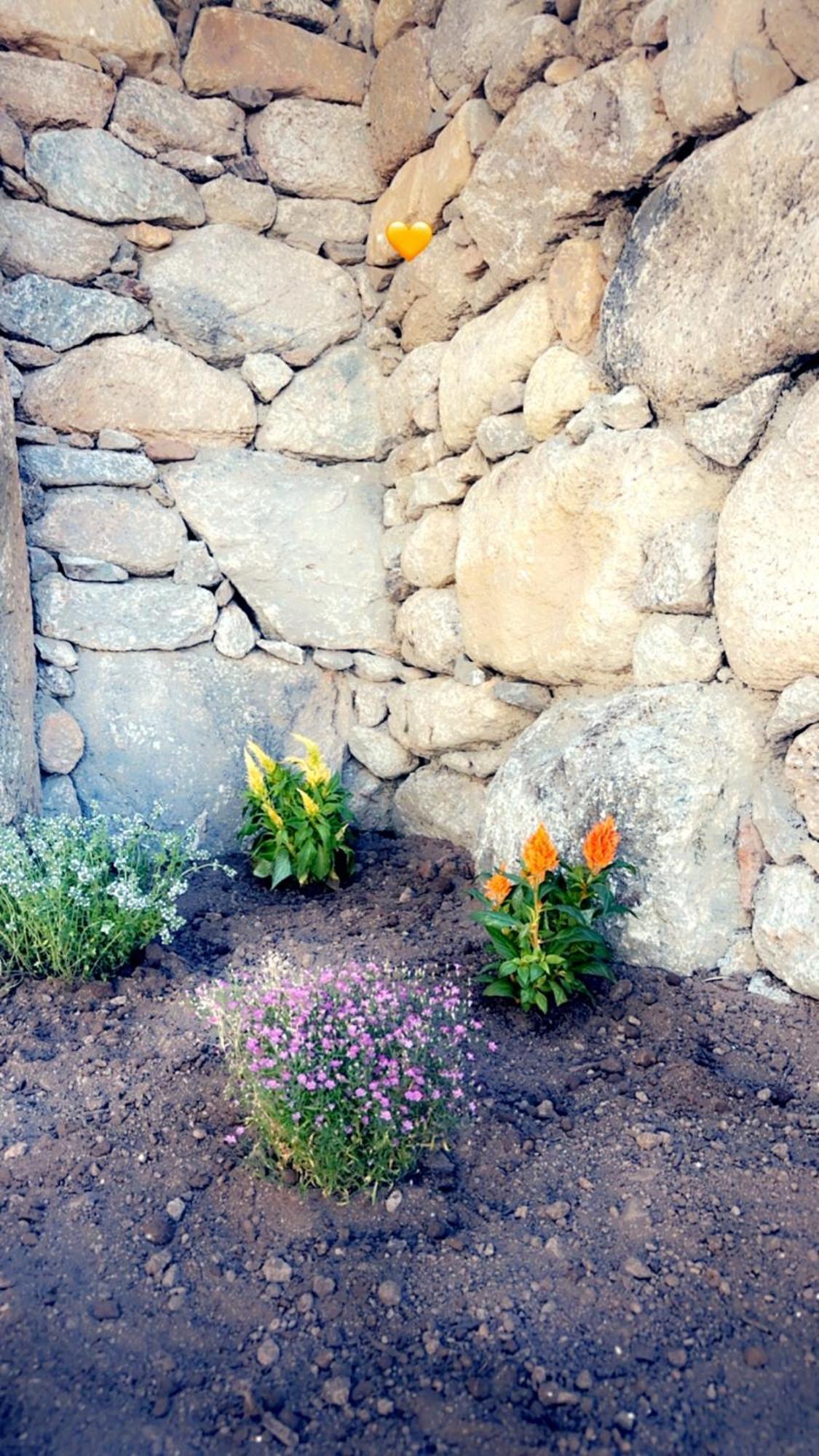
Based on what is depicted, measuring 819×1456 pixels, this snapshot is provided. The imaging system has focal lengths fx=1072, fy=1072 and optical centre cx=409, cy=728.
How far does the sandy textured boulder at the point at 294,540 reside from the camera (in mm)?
4492

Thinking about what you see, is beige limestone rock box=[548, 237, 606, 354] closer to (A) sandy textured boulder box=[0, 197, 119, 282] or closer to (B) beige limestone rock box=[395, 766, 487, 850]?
(B) beige limestone rock box=[395, 766, 487, 850]

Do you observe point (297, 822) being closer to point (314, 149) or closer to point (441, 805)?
point (441, 805)

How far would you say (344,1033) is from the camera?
2.47 m

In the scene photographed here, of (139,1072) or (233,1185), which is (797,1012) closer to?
(233,1185)

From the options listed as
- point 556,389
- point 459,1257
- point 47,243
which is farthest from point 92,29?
point 459,1257

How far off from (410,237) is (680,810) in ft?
8.59

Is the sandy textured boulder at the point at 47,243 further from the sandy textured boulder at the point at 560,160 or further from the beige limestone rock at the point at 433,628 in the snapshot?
the beige limestone rock at the point at 433,628

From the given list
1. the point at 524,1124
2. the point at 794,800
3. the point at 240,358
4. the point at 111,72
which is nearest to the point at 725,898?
the point at 794,800

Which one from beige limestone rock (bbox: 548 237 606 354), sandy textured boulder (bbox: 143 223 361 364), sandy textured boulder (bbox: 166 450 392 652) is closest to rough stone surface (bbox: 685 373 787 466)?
beige limestone rock (bbox: 548 237 606 354)

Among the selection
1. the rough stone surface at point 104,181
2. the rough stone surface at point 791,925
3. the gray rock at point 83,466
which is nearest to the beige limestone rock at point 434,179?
the rough stone surface at point 104,181

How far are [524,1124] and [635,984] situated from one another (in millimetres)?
657

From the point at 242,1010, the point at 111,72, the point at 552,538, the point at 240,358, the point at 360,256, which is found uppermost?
the point at 111,72

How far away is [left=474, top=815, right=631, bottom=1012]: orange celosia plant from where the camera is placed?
2.90m

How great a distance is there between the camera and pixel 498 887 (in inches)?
114
